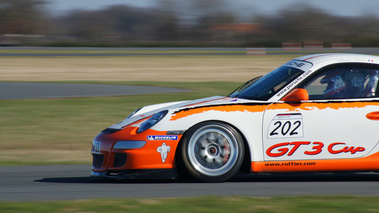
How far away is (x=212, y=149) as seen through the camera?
5.49 m

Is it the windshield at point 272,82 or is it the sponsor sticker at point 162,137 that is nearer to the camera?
the sponsor sticker at point 162,137

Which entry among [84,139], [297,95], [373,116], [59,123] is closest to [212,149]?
[297,95]

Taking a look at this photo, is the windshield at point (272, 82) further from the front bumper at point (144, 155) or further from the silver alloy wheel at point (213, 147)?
the front bumper at point (144, 155)

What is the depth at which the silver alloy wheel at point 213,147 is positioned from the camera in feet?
17.9

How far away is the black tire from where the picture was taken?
17.9 ft

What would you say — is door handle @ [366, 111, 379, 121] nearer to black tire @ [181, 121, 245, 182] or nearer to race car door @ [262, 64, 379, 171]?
race car door @ [262, 64, 379, 171]

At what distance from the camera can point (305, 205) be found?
177 inches

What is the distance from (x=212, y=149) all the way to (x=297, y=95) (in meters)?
0.94

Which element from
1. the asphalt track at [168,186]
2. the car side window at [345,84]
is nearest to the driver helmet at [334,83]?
the car side window at [345,84]

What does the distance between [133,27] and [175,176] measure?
85.7 m

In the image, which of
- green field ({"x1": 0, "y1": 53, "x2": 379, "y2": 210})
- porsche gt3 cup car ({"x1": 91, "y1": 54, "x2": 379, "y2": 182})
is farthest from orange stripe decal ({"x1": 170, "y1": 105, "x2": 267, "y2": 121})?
green field ({"x1": 0, "y1": 53, "x2": 379, "y2": 210})

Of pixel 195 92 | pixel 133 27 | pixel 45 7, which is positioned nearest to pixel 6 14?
pixel 45 7

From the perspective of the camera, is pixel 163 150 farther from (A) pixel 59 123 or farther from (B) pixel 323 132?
(A) pixel 59 123

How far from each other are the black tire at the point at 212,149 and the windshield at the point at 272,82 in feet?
1.73
